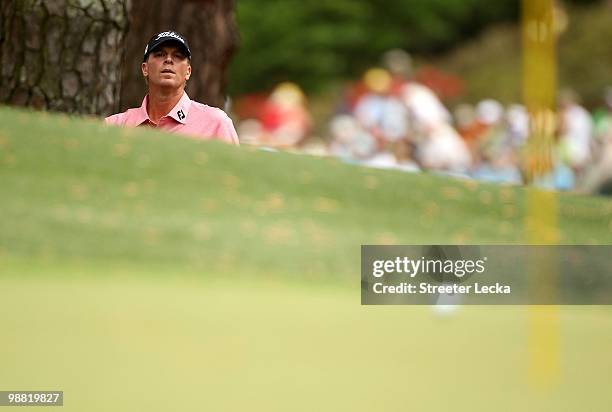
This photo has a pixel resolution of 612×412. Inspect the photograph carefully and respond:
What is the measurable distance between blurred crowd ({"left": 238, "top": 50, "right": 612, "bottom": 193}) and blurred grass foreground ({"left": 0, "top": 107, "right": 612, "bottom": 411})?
2.91m

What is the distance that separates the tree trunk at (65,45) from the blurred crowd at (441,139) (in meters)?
6.21

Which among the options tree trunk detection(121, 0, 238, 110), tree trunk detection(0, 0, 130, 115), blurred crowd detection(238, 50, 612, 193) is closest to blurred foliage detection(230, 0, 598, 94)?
blurred crowd detection(238, 50, 612, 193)

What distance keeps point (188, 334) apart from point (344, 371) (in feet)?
3.46

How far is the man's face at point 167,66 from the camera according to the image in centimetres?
528

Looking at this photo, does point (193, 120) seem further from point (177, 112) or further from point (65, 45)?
point (65, 45)

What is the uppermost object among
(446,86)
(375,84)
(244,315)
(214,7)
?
(446,86)

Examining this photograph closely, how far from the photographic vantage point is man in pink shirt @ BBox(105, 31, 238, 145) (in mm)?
5289

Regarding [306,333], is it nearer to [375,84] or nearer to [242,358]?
[242,358]

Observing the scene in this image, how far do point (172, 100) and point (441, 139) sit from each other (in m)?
11.5

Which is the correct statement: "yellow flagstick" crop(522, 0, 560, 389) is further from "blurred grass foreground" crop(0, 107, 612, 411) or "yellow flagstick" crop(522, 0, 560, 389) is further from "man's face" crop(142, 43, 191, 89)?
"man's face" crop(142, 43, 191, 89)

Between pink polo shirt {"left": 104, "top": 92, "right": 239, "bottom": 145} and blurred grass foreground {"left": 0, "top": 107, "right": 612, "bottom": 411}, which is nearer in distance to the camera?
pink polo shirt {"left": 104, "top": 92, "right": 239, "bottom": 145}

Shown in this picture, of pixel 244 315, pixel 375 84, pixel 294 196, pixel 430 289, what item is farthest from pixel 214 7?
pixel 375 84

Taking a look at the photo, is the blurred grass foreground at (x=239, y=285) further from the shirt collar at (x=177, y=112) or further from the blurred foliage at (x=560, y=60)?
the blurred foliage at (x=560, y=60)

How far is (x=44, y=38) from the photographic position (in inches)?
285
